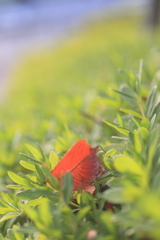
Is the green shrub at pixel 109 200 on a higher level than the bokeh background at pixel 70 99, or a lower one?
higher

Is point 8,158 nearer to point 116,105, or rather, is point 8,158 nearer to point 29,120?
point 116,105

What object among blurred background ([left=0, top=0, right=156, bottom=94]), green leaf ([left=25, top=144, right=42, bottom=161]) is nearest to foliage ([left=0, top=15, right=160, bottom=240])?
green leaf ([left=25, top=144, right=42, bottom=161])

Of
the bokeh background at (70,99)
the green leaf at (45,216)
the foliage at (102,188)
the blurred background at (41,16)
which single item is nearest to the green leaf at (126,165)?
the foliage at (102,188)

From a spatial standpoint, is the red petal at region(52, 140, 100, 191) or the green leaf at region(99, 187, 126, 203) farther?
the red petal at region(52, 140, 100, 191)

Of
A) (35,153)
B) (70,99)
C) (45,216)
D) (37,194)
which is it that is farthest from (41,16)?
(45,216)

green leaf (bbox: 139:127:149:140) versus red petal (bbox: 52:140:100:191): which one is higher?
green leaf (bbox: 139:127:149:140)

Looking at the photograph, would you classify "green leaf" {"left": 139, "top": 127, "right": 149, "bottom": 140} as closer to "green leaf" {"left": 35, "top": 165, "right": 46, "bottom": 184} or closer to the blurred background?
"green leaf" {"left": 35, "top": 165, "right": 46, "bottom": 184}

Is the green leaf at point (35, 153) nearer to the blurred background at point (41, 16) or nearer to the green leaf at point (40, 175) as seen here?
the green leaf at point (40, 175)

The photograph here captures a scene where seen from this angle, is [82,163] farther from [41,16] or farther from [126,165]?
[41,16]

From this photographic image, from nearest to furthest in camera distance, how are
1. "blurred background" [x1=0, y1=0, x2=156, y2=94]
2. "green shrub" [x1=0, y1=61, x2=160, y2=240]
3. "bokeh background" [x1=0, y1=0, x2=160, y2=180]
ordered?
"green shrub" [x1=0, y1=61, x2=160, y2=240] → "bokeh background" [x1=0, y1=0, x2=160, y2=180] → "blurred background" [x1=0, y1=0, x2=156, y2=94]

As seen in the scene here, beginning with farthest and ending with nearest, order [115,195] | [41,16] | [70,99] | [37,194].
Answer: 1. [41,16]
2. [70,99]
3. [37,194]
4. [115,195]
